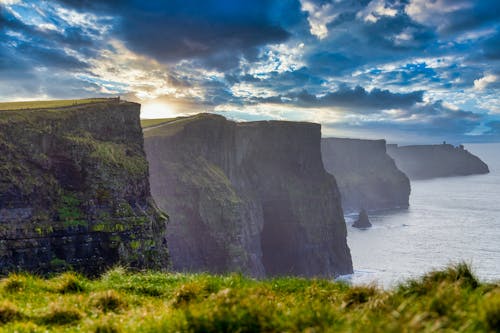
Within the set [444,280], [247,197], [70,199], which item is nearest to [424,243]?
[247,197]

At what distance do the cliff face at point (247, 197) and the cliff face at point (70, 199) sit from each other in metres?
28.1

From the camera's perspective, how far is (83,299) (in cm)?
932

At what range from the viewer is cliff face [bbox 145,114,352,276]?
84.6 metres

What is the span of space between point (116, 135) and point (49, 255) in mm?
21993

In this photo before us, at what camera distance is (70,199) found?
4750 centimetres

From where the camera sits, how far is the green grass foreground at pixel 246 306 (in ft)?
18.6

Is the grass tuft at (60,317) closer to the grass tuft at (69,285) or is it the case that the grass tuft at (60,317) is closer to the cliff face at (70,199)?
the grass tuft at (69,285)

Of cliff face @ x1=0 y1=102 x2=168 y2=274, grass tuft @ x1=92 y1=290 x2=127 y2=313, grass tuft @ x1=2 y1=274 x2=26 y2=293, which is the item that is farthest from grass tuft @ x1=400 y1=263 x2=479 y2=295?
cliff face @ x1=0 y1=102 x2=168 y2=274

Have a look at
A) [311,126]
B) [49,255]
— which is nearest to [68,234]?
[49,255]

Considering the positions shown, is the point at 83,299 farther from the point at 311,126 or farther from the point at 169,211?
the point at 311,126

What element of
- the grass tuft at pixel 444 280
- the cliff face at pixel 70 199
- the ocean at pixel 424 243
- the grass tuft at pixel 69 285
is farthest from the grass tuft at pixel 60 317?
the ocean at pixel 424 243

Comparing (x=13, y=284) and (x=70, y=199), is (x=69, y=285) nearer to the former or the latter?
(x=13, y=284)

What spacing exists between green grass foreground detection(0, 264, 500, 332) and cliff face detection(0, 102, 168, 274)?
33.7 meters

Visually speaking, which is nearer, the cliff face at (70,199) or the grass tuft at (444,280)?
the grass tuft at (444,280)
